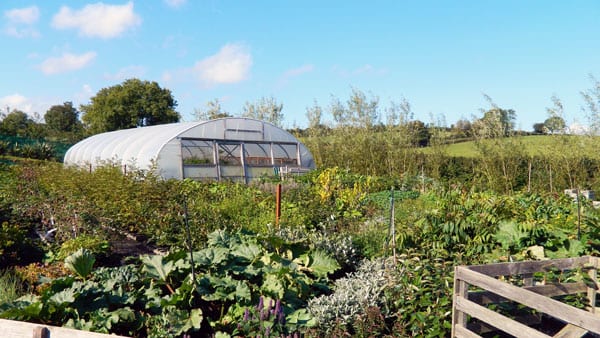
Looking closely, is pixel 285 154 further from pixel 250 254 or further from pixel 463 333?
pixel 463 333

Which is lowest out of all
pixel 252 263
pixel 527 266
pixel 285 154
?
pixel 252 263

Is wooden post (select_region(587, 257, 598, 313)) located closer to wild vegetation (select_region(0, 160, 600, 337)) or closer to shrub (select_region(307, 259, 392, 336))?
wild vegetation (select_region(0, 160, 600, 337))

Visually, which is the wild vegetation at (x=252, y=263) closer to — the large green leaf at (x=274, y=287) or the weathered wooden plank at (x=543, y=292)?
the large green leaf at (x=274, y=287)

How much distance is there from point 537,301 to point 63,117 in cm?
5802

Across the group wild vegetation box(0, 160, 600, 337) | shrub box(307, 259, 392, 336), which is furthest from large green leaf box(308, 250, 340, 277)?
shrub box(307, 259, 392, 336)

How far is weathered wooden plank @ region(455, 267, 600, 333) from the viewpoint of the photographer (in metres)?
2.64

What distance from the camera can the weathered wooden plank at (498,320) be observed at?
9.99 feet

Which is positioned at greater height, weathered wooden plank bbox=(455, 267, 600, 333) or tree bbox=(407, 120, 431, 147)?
tree bbox=(407, 120, 431, 147)

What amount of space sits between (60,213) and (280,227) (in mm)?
3124

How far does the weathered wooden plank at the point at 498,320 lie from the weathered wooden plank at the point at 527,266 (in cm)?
28

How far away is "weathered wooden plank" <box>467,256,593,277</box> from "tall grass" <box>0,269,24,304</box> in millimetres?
3969

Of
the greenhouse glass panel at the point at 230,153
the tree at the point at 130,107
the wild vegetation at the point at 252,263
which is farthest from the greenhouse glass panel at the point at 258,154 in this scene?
the tree at the point at 130,107

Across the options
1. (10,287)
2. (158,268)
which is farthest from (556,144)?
(10,287)

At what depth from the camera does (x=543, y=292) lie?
12.3 ft
